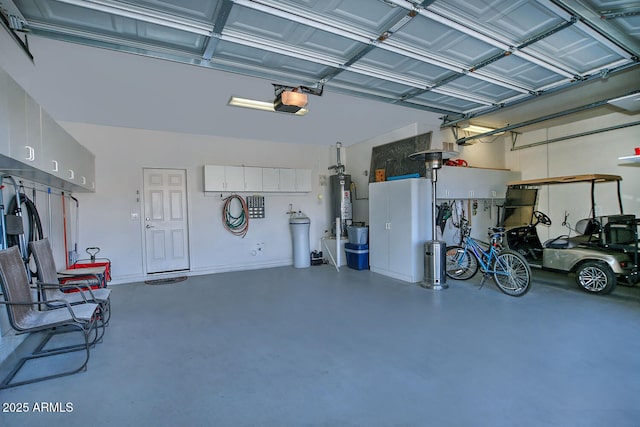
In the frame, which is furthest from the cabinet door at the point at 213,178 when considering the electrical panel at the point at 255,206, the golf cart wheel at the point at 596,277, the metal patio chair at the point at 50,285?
the golf cart wheel at the point at 596,277

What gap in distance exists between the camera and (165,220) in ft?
19.6

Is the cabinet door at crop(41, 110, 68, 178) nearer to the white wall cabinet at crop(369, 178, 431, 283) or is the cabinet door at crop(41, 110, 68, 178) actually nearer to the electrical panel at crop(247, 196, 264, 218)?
the electrical panel at crop(247, 196, 264, 218)

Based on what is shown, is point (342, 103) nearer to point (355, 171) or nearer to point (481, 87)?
point (481, 87)

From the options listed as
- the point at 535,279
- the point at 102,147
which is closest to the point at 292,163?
Result: the point at 102,147

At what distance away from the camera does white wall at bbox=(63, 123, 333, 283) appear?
548 cm

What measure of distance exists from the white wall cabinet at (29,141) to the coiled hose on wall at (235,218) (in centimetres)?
271

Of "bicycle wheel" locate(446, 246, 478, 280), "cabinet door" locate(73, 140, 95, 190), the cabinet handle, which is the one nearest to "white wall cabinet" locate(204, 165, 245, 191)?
"cabinet door" locate(73, 140, 95, 190)

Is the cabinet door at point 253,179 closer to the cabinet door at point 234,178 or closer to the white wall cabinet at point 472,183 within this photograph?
the cabinet door at point 234,178

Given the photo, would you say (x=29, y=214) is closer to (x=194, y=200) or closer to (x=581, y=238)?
(x=194, y=200)

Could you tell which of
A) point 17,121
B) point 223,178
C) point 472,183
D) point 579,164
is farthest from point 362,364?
point 579,164

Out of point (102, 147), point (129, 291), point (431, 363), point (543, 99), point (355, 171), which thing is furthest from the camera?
point (355, 171)

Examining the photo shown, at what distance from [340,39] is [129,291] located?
16.2ft

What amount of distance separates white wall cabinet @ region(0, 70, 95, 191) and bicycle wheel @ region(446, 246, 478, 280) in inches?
214

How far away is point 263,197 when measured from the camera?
6.73m
